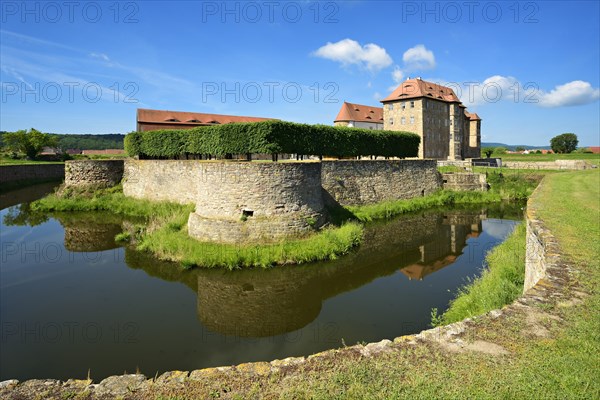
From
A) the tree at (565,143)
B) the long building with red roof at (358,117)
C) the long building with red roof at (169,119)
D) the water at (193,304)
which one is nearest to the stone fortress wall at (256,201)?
the water at (193,304)

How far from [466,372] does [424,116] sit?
43.8m

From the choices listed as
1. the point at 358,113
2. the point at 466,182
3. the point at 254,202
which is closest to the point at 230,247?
the point at 254,202

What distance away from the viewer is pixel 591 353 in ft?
13.1

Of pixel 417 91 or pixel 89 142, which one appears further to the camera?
pixel 89 142

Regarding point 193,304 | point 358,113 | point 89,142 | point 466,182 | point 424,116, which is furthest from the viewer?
point 89,142

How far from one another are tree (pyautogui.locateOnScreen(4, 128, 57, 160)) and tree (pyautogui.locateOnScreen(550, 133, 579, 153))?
10856 centimetres

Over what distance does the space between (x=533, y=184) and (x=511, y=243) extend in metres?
22.0

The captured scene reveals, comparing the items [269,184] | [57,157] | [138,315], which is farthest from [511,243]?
[57,157]

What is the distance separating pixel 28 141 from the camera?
5578 centimetres

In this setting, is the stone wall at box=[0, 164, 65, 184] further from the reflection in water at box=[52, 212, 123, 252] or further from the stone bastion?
the stone bastion

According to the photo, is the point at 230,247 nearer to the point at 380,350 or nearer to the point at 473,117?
the point at 380,350

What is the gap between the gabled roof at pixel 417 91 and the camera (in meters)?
44.2

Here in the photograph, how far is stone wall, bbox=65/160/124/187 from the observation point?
2566 cm

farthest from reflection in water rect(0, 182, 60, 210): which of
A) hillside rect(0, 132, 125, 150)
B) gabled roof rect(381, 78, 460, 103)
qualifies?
hillside rect(0, 132, 125, 150)
